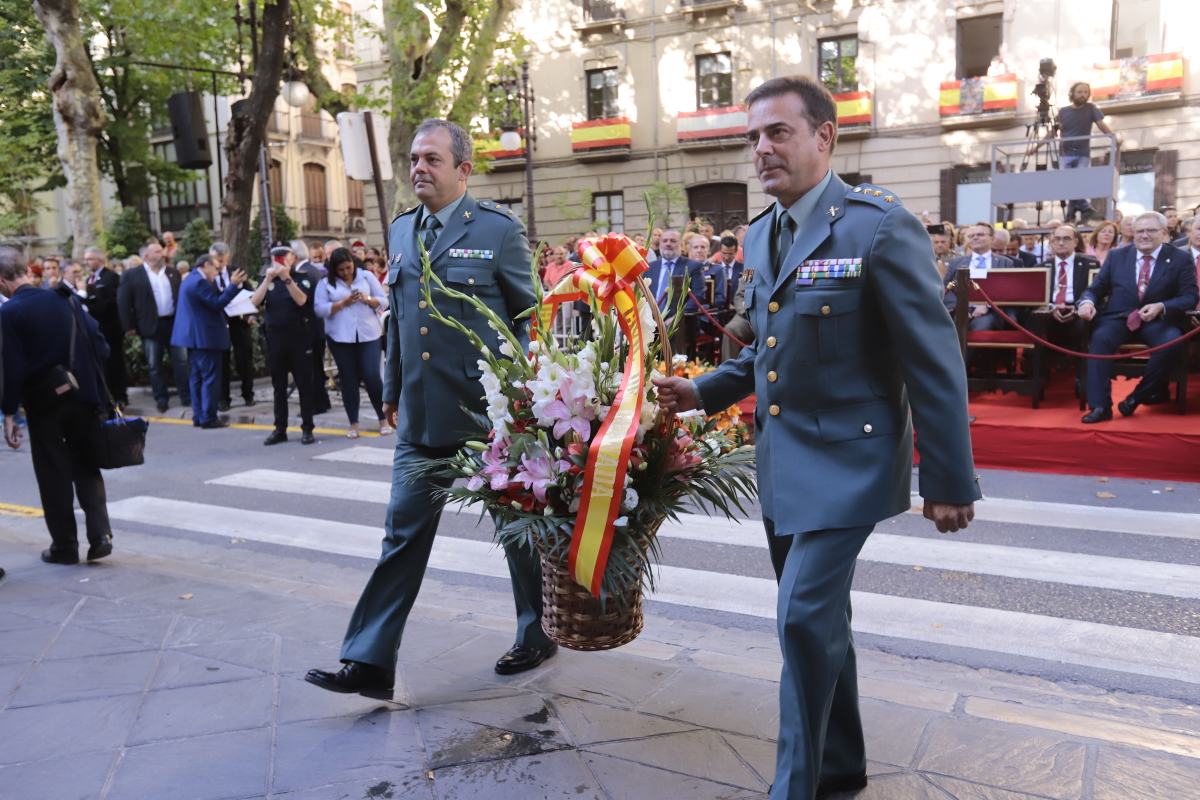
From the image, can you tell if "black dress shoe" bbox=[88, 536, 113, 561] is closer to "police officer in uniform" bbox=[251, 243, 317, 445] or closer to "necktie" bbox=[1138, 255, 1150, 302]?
"police officer in uniform" bbox=[251, 243, 317, 445]

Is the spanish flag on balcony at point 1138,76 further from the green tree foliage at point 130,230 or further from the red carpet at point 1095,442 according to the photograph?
the green tree foliage at point 130,230

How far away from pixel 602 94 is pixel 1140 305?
23.8 m

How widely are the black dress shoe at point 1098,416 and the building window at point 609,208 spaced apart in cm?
2334

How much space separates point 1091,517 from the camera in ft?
22.8

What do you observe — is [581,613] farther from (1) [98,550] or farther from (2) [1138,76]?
(2) [1138,76]

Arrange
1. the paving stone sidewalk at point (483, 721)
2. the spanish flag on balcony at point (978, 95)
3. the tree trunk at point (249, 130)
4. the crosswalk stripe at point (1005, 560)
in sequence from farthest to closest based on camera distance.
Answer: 1. the spanish flag on balcony at point (978, 95)
2. the tree trunk at point (249, 130)
3. the crosswalk stripe at point (1005, 560)
4. the paving stone sidewalk at point (483, 721)

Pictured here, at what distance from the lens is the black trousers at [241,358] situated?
534 inches

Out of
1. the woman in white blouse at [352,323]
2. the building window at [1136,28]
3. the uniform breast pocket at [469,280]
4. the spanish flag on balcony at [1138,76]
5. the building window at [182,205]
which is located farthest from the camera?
Result: the building window at [182,205]

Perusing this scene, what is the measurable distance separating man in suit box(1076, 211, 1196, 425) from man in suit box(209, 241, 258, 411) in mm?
9695

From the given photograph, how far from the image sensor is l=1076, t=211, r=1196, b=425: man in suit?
891 centimetres

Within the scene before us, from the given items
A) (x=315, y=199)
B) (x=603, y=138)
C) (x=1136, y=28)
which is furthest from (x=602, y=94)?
(x=315, y=199)

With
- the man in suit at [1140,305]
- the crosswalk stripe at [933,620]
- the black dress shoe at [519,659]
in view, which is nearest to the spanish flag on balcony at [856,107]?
the man in suit at [1140,305]

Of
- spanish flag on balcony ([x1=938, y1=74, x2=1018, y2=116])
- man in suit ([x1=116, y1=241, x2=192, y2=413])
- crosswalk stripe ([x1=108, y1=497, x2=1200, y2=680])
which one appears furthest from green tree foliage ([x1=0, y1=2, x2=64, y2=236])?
crosswalk stripe ([x1=108, y1=497, x2=1200, y2=680])

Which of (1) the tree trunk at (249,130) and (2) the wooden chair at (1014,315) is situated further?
(1) the tree trunk at (249,130)
